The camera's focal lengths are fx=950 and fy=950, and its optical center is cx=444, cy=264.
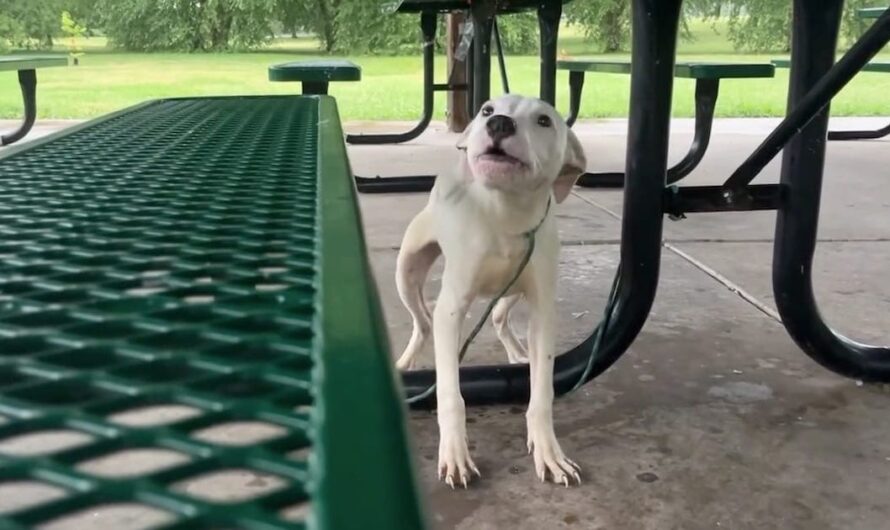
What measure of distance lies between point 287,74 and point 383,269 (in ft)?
3.62

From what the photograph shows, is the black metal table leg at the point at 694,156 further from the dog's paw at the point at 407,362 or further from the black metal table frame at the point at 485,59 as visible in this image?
the dog's paw at the point at 407,362

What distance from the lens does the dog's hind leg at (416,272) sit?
1.56 meters

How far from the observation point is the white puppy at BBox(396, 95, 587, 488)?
127 centimetres

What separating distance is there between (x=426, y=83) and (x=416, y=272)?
333 centimetres

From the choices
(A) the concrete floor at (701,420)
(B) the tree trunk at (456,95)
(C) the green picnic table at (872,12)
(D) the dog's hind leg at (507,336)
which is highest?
(C) the green picnic table at (872,12)

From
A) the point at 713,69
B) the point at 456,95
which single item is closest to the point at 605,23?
the point at 456,95

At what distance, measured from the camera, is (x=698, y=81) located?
3.47 metres

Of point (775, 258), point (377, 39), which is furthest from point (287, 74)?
point (377, 39)

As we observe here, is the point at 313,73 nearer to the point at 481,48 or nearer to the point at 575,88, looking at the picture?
the point at 481,48

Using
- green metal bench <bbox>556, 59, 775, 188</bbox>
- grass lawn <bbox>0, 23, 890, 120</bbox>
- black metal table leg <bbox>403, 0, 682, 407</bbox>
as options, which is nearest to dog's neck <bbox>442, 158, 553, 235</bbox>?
black metal table leg <bbox>403, 0, 682, 407</bbox>

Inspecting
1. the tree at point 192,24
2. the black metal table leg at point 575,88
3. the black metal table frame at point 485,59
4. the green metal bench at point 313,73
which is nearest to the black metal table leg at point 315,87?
the green metal bench at point 313,73

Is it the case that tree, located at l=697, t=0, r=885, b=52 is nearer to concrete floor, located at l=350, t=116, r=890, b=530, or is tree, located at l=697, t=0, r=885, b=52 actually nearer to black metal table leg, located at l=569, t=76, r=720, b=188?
black metal table leg, located at l=569, t=76, r=720, b=188

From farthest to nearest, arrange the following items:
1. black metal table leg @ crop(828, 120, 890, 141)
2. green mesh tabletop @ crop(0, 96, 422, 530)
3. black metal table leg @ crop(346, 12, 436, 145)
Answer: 1. black metal table leg @ crop(828, 120, 890, 141)
2. black metal table leg @ crop(346, 12, 436, 145)
3. green mesh tabletop @ crop(0, 96, 422, 530)

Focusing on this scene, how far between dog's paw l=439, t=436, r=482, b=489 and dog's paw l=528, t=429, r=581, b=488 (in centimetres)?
9
